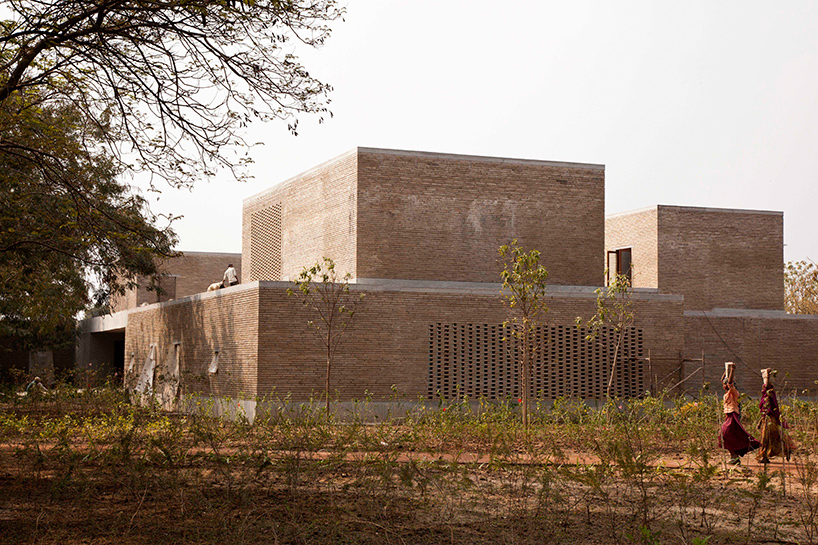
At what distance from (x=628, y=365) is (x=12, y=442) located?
1735 centimetres

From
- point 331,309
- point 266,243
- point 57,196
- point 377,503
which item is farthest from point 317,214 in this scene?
point 377,503

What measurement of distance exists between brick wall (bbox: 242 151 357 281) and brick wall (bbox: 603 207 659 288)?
13.4 meters

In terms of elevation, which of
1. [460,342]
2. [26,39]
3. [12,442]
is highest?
[26,39]

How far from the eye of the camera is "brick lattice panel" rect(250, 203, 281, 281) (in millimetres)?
31328

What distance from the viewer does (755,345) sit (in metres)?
31.4

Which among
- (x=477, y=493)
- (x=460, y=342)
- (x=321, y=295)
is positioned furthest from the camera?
(x=460, y=342)

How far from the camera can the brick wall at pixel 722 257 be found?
3278cm

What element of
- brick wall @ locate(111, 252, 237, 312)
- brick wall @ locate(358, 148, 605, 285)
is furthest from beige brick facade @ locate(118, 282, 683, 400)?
brick wall @ locate(111, 252, 237, 312)

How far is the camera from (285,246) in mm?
30500

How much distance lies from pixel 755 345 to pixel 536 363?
1205 cm

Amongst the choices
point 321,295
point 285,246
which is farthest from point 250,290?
point 285,246

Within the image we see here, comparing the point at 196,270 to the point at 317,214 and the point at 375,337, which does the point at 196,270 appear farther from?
the point at 375,337

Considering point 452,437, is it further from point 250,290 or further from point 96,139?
point 250,290

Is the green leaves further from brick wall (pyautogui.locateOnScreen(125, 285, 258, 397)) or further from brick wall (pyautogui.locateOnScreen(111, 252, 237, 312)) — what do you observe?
brick wall (pyautogui.locateOnScreen(111, 252, 237, 312))
